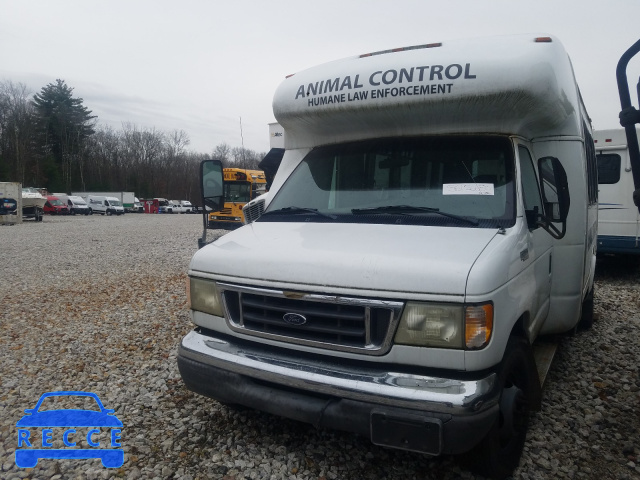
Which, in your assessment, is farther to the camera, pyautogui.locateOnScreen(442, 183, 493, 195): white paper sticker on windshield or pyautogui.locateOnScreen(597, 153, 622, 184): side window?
pyautogui.locateOnScreen(597, 153, 622, 184): side window

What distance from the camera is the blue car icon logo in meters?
3.44

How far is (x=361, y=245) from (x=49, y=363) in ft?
13.7

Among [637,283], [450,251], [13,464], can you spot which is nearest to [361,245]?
[450,251]

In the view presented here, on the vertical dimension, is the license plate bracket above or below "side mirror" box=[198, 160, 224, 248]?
below

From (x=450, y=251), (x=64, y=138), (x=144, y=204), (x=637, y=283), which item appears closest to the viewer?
(x=450, y=251)

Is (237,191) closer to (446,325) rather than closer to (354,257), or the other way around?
(354,257)

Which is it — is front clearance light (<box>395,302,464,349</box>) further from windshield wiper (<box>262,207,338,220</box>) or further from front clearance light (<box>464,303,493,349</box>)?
windshield wiper (<box>262,207,338,220</box>)

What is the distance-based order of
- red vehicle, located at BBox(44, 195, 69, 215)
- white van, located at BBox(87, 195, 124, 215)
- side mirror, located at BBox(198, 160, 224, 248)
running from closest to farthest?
side mirror, located at BBox(198, 160, 224, 248) → red vehicle, located at BBox(44, 195, 69, 215) → white van, located at BBox(87, 195, 124, 215)

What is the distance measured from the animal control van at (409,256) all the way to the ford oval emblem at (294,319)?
13 mm

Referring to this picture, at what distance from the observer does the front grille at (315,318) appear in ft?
8.55

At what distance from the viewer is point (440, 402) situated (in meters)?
2.40

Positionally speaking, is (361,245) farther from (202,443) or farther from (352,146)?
(202,443)

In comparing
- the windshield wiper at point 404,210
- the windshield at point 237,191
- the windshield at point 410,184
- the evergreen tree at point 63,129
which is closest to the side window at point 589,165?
the windshield at point 410,184

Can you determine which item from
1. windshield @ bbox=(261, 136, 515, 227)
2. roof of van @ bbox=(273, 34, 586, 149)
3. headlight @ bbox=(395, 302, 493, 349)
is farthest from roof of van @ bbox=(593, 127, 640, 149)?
headlight @ bbox=(395, 302, 493, 349)
